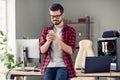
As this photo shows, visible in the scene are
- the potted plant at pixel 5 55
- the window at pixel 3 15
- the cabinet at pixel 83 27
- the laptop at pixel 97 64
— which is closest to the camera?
the laptop at pixel 97 64

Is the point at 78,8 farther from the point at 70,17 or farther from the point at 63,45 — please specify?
the point at 63,45

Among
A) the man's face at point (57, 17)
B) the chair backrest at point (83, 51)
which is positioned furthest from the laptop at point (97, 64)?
the chair backrest at point (83, 51)

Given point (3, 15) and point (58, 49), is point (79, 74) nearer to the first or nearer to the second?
point (58, 49)

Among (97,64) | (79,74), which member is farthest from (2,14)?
(97,64)

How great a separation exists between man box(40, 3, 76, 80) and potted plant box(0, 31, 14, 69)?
2.33 metres

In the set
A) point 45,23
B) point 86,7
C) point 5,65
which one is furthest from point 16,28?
point 86,7

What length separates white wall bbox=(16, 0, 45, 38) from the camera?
562 centimetres

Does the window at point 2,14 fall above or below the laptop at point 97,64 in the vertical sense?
above

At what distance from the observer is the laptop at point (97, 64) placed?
11.1 feet

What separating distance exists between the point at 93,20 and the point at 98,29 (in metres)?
0.24

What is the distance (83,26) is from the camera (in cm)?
655

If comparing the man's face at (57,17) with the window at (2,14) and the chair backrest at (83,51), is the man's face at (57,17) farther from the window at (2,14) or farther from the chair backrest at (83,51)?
the window at (2,14)

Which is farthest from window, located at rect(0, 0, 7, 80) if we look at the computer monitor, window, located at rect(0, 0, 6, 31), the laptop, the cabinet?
the laptop

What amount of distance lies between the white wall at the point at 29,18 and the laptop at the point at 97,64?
2459mm
